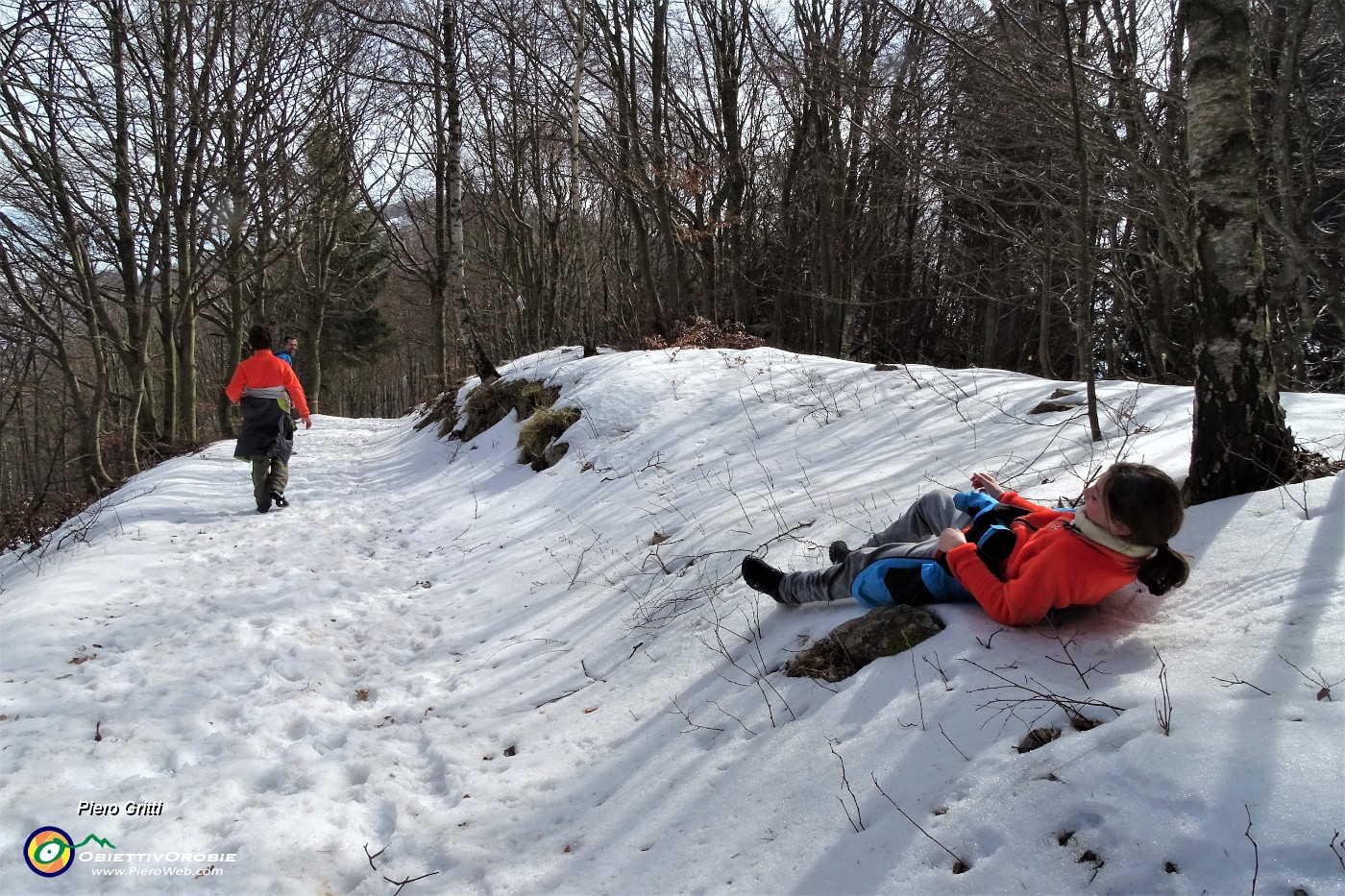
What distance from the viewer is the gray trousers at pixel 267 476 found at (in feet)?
23.4

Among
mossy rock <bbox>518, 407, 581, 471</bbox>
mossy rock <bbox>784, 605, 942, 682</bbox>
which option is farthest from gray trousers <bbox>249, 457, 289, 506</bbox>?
mossy rock <bbox>784, 605, 942, 682</bbox>

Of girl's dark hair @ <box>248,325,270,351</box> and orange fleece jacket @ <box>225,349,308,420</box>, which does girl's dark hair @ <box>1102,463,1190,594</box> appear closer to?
orange fleece jacket @ <box>225,349,308,420</box>

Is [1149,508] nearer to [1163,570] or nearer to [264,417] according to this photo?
[1163,570]

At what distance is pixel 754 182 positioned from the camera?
19.1 meters

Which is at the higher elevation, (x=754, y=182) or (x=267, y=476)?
(x=754, y=182)

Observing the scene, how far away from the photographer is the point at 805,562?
3773 mm

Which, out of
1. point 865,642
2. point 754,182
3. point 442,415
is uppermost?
point 754,182

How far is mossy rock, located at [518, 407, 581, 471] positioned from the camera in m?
7.92

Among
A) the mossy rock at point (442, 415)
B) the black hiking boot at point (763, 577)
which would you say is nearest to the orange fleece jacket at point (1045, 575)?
the black hiking boot at point (763, 577)

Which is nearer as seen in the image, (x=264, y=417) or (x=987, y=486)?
(x=987, y=486)

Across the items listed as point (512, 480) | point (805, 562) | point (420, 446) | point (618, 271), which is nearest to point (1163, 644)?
point (805, 562)

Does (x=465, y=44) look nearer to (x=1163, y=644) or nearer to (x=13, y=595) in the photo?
(x=13, y=595)

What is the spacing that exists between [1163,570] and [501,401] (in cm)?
934

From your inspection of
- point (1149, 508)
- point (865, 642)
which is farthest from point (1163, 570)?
point (865, 642)
